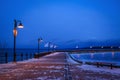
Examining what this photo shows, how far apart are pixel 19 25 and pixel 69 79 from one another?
21480 mm

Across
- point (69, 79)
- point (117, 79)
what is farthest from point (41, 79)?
point (117, 79)

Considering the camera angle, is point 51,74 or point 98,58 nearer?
point 51,74

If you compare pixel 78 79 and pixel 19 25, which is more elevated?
pixel 19 25

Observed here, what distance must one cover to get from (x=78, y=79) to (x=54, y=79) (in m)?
1.39

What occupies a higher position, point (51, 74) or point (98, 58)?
point (98, 58)

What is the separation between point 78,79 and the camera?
53.9ft

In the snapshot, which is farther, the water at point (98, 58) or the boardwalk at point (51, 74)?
the water at point (98, 58)

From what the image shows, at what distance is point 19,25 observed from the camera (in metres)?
36.6

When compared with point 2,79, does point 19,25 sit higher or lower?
higher

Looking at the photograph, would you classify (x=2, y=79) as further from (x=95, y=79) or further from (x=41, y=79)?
(x=95, y=79)

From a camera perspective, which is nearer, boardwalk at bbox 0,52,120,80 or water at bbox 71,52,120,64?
boardwalk at bbox 0,52,120,80

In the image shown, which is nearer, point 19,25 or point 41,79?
point 41,79

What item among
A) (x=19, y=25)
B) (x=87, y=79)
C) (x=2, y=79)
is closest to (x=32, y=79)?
(x=2, y=79)

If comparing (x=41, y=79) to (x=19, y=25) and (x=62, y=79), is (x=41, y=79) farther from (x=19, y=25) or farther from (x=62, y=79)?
(x=19, y=25)
